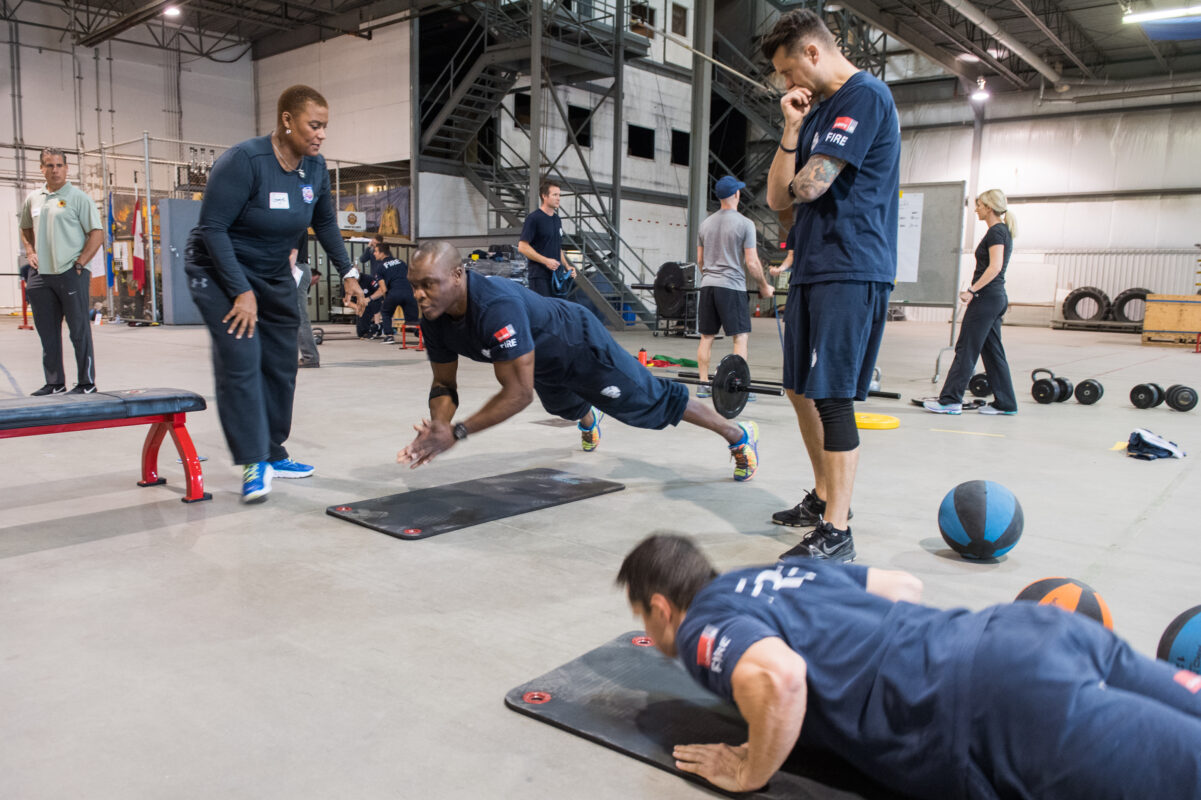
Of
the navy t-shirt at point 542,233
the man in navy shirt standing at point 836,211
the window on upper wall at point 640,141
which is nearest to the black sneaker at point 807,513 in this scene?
the man in navy shirt standing at point 836,211

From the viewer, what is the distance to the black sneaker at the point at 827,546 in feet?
9.11

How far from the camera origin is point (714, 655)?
1393 millimetres

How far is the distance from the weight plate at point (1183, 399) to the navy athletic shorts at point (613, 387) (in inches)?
202

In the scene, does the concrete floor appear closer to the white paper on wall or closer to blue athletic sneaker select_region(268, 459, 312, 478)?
blue athletic sneaker select_region(268, 459, 312, 478)

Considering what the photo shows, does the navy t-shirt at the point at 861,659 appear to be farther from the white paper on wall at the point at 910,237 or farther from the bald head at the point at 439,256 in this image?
the white paper on wall at the point at 910,237

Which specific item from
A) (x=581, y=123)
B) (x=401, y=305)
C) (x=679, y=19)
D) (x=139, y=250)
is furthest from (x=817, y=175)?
(x=679, y=19)

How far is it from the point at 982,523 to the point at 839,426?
559 mm

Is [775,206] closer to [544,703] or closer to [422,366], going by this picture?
[544,703]

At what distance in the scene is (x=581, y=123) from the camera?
19.9 metres

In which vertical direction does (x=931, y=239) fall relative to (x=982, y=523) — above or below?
above

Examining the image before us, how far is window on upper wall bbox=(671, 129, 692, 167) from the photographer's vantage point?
22453 mm

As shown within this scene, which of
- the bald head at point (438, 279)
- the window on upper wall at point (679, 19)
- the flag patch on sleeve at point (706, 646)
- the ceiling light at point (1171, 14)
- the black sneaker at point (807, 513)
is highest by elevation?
the window on upper wall at point (679, 19)

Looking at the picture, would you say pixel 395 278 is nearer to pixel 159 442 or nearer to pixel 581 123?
pixel 159 442

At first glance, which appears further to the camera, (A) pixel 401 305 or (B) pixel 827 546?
(A) pixel 401 305
